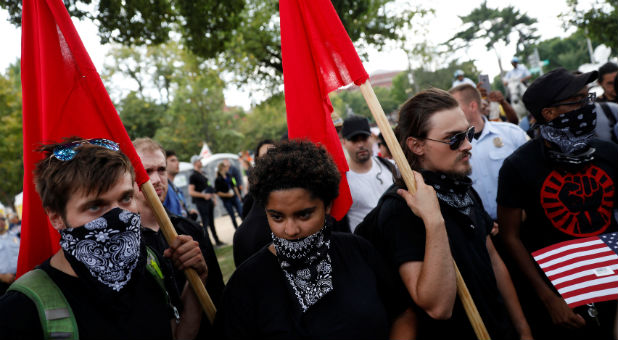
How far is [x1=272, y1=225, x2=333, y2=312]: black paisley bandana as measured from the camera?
1896mm

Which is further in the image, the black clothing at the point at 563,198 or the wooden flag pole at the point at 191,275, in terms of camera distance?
the black clothing at the point at 563,198

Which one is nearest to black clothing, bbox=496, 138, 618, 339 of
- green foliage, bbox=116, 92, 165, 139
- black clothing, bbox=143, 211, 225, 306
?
black clothing, bbox=143, 211, 225, 306

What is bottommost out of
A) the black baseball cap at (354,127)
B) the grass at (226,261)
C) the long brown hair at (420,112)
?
the grass at (226,261)

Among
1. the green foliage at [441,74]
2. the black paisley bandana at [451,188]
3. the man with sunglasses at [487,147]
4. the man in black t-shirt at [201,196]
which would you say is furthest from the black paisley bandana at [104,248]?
the green foliage at [441,74]

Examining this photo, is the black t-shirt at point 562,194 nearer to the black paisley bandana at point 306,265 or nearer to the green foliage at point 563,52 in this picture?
the black paisley bandana at point 306,265

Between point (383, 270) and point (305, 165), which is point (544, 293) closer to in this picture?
point (383, 270)

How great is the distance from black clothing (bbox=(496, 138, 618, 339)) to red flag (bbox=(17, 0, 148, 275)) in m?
2.33

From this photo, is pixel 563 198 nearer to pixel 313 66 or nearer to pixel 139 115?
pixel 313 66

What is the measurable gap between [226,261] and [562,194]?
268 inches

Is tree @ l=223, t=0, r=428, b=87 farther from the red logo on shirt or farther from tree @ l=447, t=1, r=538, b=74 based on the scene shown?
tree @ l=447, t=1, r=538, b=74

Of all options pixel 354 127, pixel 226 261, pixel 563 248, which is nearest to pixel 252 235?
pixel 563 248

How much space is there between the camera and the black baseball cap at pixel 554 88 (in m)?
2.73

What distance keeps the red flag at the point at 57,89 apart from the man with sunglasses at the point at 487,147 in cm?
291

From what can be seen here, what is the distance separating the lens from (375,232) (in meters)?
2.29
